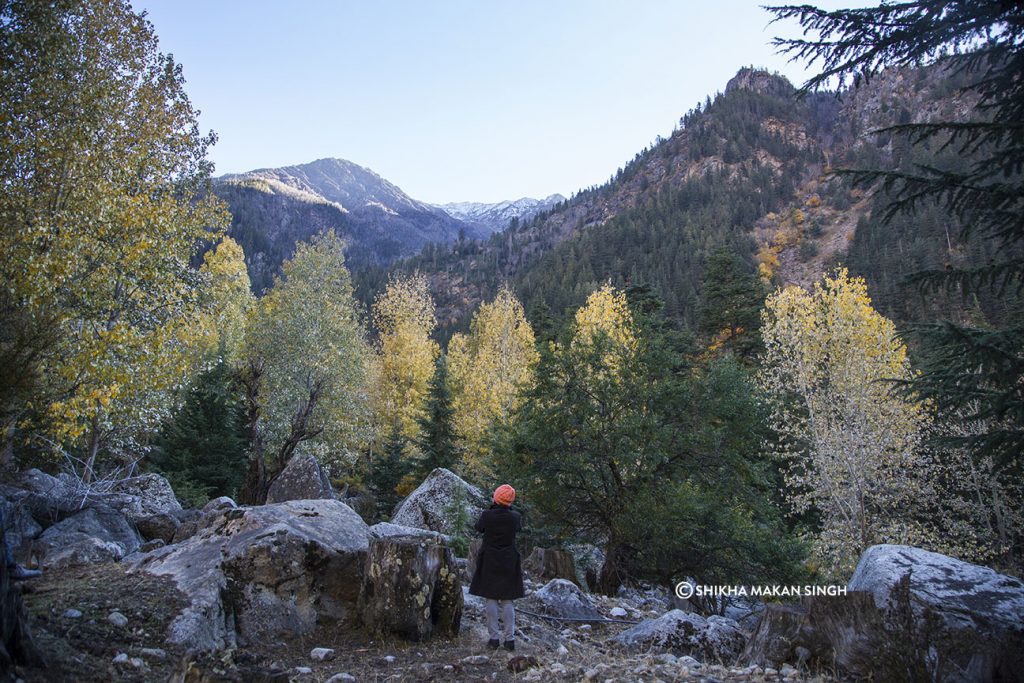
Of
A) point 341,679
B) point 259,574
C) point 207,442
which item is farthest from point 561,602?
point 207,442

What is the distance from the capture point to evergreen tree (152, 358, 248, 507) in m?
21.2

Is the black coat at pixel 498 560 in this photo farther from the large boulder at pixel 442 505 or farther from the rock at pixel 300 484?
the rock at pixel 300 484

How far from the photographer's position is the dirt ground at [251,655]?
405cm

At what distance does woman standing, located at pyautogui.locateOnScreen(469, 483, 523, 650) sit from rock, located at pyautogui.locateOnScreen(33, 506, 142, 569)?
5.03m

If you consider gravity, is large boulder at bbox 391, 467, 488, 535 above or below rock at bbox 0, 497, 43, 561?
below

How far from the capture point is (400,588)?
19.0 feet

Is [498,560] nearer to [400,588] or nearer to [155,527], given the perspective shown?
[400,588]

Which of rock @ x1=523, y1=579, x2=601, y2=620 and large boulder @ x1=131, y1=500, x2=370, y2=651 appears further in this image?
rock @ x1=523, y1=579, x2=601, y2=620

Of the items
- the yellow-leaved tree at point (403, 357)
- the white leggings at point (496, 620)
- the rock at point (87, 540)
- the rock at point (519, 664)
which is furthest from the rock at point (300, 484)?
the rock at point (519, 664)

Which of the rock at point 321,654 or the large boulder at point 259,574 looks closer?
the rock at point 321,654

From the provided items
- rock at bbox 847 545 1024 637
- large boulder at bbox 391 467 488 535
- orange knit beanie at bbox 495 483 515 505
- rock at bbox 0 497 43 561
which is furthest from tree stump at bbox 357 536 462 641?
large boulder at bbox 391 467 488 535

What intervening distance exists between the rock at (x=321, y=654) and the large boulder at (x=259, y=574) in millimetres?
581

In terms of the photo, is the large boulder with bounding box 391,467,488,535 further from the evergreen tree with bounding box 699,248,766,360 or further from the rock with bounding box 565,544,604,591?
the evergreen tree with bounding box 699,248,766,360

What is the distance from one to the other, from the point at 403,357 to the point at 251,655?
27.1m
